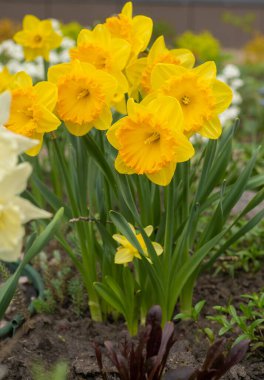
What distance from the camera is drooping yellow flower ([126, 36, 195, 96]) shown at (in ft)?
5.28

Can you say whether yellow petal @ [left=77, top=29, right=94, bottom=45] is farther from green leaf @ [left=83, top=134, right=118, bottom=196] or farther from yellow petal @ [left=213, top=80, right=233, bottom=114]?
yellow petal @ [left=213, top=80, right=233, bottom=114]

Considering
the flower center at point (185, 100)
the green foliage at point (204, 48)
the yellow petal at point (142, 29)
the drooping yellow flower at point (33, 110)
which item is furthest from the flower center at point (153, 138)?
the green foliage at point (204, 48)

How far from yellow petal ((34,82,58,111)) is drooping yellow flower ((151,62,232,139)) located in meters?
0.24

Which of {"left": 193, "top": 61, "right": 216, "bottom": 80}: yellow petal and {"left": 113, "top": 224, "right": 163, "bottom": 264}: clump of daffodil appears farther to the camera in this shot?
{"left": 113, "top": 224, "right": 163, "bottom": 264}: clump of daffodil

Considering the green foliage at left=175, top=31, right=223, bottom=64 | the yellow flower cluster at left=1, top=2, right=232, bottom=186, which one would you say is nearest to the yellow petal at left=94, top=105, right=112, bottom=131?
the yellow flower cluster at left=1, top=2, right=232, bottom=186

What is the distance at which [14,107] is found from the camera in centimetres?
152

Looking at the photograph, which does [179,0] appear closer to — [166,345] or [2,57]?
[2,57]

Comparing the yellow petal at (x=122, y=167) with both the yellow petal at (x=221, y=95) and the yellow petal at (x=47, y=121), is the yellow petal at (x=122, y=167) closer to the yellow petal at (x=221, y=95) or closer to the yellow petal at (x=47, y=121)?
the yellow petal at (x=47, y=121)

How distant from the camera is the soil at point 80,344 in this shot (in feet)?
5.51

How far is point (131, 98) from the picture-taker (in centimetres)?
145

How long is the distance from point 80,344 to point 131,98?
81cm

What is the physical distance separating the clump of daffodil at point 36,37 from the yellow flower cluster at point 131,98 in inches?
24.9

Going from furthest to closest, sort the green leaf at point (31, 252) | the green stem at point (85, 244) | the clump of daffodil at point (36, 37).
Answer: the clump of daffodil at point (36, 37)
the green stem at point (85, 244)
the green leaf at point (31, 252)

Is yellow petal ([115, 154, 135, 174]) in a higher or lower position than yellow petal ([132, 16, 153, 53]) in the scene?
lower
